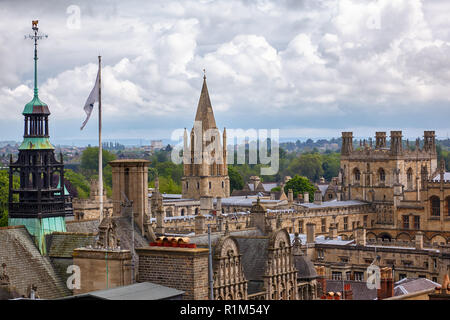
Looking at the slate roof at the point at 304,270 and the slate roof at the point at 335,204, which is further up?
the slate roof at the point at 335,204

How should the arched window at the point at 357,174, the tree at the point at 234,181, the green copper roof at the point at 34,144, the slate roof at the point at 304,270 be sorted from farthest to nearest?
the tree at the point at 234,181, the arched window at the point at 357,174, the green copper roof at the point at 34,144, the slate roof at the point at 304,270

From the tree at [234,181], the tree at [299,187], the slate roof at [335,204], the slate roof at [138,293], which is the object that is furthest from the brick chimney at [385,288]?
the tree at [234,181]

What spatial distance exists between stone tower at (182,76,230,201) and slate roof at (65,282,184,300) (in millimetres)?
112037

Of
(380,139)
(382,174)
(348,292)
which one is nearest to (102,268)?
(348,292)

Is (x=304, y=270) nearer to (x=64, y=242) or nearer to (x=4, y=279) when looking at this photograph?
(x=64, y=242)

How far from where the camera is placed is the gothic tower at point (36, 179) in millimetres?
52969

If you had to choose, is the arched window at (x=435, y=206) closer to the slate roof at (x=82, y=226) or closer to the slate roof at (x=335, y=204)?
the slate roof at (x=335, y=204)

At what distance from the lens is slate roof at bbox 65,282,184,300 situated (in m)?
29.8

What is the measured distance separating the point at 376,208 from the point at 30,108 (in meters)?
74.6

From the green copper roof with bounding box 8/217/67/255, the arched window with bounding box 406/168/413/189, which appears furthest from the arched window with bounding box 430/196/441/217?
the green copper roof with bounding box 8/217/67/255

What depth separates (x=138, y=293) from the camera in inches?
1230

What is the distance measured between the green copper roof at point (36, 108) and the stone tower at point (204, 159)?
88.0 metres
